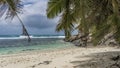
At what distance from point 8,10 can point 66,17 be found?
12.6 ft

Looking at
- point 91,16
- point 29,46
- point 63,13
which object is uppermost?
point 63,13

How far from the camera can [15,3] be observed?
7613mm

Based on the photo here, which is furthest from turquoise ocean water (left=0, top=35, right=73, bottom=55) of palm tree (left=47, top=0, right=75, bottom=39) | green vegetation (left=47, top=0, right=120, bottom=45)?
green vegetation (left=47, top=0, right=120, bottom=45)

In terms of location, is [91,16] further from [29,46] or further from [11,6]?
[29,46]

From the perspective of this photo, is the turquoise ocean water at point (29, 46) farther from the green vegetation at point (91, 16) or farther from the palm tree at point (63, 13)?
the green vegetation at point (91, 16)

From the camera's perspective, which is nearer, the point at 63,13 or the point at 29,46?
the point at 63,13

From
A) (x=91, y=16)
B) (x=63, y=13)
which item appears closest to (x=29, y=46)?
(x=91, y=16)

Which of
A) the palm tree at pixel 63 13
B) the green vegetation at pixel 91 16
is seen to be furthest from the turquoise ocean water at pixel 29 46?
the green vegetation at pixel 91 16

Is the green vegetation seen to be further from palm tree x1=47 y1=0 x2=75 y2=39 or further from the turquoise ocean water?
the turquoise ocean water

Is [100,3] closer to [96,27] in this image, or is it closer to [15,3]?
[96,27]

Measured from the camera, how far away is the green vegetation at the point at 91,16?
9.48m

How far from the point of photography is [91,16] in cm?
1165

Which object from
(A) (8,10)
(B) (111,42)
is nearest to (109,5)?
(A) (8,10)

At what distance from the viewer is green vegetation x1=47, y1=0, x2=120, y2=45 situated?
948 centimetres
